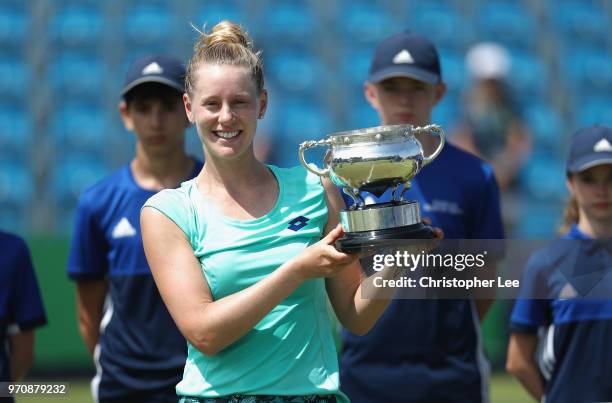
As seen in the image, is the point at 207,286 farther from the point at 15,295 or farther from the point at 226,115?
the point at 15,295

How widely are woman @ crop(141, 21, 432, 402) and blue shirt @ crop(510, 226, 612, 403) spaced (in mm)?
1406

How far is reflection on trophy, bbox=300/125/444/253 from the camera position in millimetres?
2703

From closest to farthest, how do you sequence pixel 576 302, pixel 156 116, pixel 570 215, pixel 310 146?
pixel 310 146 → pixel 576 302 → pixel 570 215 → pixel 156 116

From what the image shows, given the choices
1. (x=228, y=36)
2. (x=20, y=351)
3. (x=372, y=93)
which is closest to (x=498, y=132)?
(x=372, y=93)

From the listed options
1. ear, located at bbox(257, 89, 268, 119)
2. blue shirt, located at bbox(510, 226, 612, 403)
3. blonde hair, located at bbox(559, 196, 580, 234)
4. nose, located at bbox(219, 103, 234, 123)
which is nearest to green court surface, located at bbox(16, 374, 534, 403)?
blonde hair, located at bbox(559, 196, 580, 234)

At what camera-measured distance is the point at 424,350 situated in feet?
14.8

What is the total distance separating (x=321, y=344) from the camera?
2.98 m

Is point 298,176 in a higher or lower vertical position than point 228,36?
lower

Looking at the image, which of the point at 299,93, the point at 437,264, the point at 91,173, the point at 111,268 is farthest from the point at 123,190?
the point at 299,93

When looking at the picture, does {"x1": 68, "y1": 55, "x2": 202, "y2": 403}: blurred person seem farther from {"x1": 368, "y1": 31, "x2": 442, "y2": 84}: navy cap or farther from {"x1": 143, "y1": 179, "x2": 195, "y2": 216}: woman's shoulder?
{"x1": 143, "y1": 179, "x2": 195, "y2": 216}: woman's shoulder

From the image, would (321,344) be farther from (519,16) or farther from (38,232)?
(519,16)

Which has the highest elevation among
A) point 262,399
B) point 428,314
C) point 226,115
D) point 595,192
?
point 226,115

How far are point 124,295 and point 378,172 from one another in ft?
7.19

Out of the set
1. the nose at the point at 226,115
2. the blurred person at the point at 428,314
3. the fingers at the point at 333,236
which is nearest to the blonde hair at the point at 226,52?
the nose at the point at 226,115
